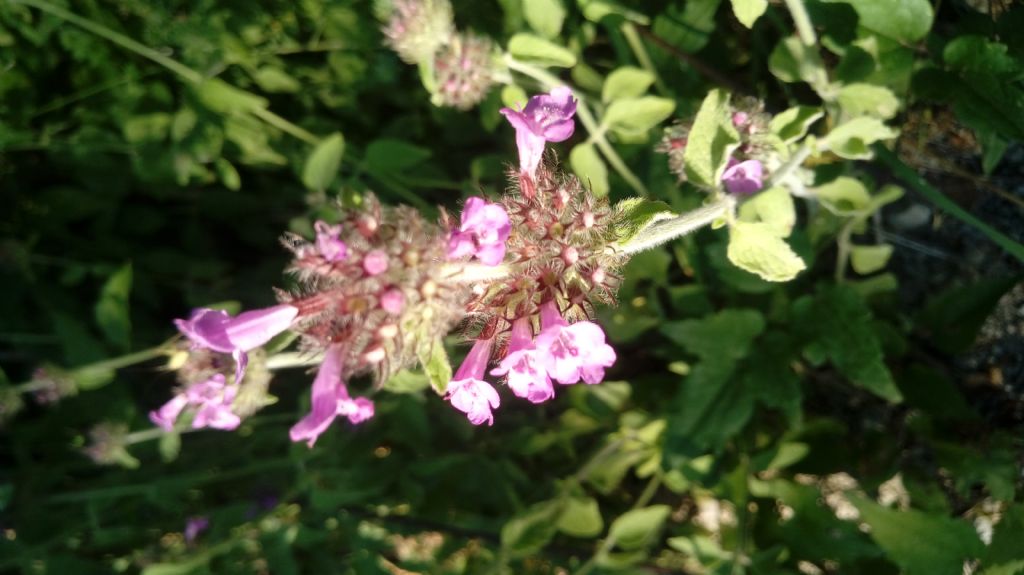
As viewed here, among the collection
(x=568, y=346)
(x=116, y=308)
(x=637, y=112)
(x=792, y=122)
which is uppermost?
(x=792, y=122)

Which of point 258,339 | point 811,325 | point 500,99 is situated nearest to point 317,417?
point 258,339

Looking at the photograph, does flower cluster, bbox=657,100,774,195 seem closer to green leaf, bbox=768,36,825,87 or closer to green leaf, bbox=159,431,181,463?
green leaf, bbox=768,36,825,87

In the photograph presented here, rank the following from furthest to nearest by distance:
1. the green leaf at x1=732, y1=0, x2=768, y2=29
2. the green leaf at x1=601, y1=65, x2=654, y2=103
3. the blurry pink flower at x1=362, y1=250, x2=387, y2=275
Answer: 1. the green leaf at x1=601, y1=65, x2=654, y2=103
2. the green leaf at x1=732, y1=0, x2=768, y2=29
3. the blurry pink flower at x1=362, y1=250, x2=387, y2=275

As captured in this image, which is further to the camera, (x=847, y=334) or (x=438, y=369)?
(x=847, y=334)

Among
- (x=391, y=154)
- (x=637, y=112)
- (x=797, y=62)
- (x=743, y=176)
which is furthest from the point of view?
(x=391, y=154)

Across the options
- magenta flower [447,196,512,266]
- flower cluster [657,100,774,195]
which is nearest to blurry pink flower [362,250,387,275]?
magenta flower [447,196,512,266]

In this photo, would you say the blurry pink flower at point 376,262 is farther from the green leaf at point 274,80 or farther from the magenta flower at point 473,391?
the green leaf at point 274,80

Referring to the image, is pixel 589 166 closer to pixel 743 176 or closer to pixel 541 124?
pixel 743 176

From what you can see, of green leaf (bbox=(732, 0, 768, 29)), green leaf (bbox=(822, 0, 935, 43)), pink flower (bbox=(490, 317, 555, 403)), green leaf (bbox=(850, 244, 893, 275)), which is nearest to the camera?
pink flower (bbox=(490, 317, 555, 403))

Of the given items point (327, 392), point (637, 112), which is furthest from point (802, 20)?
point (327, 392)
